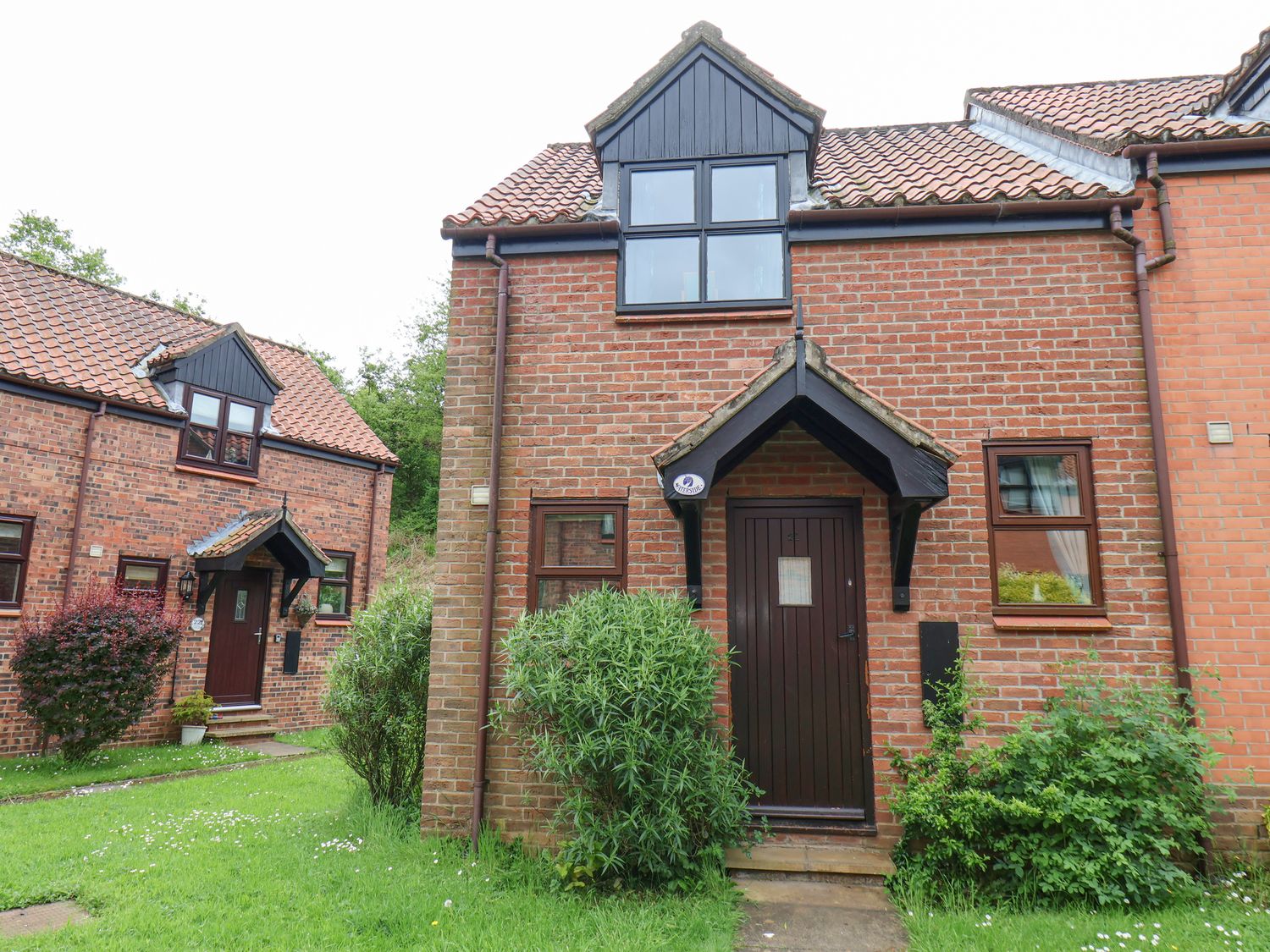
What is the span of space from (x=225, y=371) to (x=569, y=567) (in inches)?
381

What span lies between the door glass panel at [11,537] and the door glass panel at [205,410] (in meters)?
2.88

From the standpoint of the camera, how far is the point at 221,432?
12.8m

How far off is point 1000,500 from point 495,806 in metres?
4.61

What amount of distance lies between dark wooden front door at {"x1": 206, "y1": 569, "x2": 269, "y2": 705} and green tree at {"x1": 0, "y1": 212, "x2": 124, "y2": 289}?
19506 mm

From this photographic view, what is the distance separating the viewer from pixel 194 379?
12.4 m

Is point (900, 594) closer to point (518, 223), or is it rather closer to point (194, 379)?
point (518, 223)

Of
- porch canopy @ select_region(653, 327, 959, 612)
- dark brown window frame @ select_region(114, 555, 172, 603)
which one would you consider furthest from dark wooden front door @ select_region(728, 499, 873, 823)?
dark brown window frame @ select_region(114, 555, 172, 603)

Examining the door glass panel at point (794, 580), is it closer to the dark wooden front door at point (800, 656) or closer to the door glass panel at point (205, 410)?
the dark wooden front door at point (800, 656)

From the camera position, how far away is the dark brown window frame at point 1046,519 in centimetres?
568

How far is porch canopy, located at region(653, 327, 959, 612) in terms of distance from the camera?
16.8ft

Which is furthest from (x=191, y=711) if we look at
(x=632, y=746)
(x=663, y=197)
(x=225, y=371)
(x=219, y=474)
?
(x=663, y=197)

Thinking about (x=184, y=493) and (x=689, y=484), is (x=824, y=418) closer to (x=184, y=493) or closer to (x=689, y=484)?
(x=689, y=484)

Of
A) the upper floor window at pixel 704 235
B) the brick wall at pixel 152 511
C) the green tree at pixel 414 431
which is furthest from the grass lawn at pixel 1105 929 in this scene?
the green tree at pixel 414 431

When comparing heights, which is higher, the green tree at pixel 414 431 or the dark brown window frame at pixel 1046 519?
the green tree at pixel 414 431
